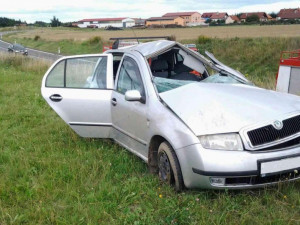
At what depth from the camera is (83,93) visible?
462cm

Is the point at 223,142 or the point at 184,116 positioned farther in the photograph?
the point at 184,116

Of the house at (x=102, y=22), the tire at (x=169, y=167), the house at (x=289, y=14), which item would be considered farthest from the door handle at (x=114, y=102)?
the house at (x=102, y=22)

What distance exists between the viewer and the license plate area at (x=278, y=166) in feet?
9.60

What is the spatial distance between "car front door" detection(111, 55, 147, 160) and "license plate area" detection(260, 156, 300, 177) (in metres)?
1.37

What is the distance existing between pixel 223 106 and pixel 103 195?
1521 mm

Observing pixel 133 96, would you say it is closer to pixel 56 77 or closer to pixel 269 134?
pixel 269 134

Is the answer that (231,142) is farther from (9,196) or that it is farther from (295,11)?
(295,11)

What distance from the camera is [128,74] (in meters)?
4.38

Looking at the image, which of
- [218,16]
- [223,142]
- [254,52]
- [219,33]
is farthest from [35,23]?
[223,142]

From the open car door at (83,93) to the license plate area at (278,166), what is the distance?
2290mm

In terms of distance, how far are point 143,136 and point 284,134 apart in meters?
1.52

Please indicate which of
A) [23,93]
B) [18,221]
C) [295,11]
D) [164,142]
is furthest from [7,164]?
[295,11]

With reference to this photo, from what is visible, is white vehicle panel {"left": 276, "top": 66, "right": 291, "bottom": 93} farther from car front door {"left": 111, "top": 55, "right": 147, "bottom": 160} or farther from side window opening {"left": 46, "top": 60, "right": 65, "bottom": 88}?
side window opening {"left": 46, "top": 60, "right": 65, "bottom": 88}

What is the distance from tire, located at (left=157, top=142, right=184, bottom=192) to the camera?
326 cm
